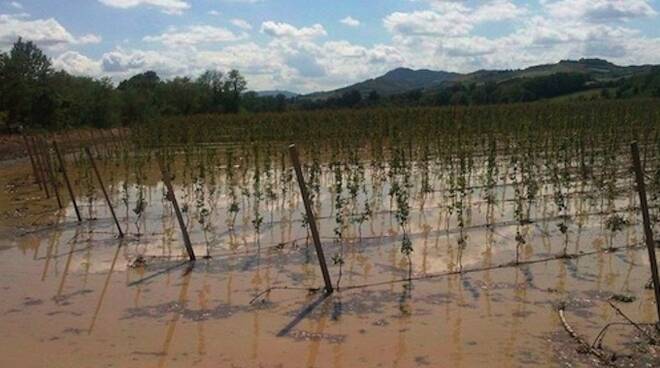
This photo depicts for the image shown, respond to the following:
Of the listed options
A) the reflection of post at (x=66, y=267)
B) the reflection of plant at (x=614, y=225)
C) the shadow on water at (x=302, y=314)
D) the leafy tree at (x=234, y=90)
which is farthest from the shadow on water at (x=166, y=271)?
the leafy tree at (x=234, y=90)

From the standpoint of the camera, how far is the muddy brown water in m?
5.38

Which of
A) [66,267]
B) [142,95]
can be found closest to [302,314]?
[66,267]

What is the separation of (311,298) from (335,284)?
1.58 ft

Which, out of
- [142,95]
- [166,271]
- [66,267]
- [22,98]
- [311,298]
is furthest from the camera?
[142,95]

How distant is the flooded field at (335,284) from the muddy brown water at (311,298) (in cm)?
2

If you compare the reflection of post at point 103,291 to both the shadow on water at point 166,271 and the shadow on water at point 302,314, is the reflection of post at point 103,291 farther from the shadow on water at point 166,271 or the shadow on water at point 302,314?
the shadow on water at point 302,314

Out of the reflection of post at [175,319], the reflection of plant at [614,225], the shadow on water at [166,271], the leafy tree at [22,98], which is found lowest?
the reflection of post at [175,319]

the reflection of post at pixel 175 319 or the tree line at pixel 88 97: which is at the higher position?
the tree line at pixel 88 97

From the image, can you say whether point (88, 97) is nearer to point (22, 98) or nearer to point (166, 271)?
point (22, 98)

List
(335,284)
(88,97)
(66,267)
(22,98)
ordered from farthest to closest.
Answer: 1. (88,97)
2. (22,98)
3. (66,267)
4. (335,284)

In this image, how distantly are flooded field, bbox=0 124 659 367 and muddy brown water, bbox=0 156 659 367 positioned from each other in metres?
0.02

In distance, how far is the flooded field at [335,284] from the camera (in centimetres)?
542

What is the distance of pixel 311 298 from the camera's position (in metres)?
6.64

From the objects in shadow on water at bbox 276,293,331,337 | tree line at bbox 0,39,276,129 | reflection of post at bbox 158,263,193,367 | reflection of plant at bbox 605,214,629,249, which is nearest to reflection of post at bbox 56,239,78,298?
reflection of post at bbox 158,263,193,367
